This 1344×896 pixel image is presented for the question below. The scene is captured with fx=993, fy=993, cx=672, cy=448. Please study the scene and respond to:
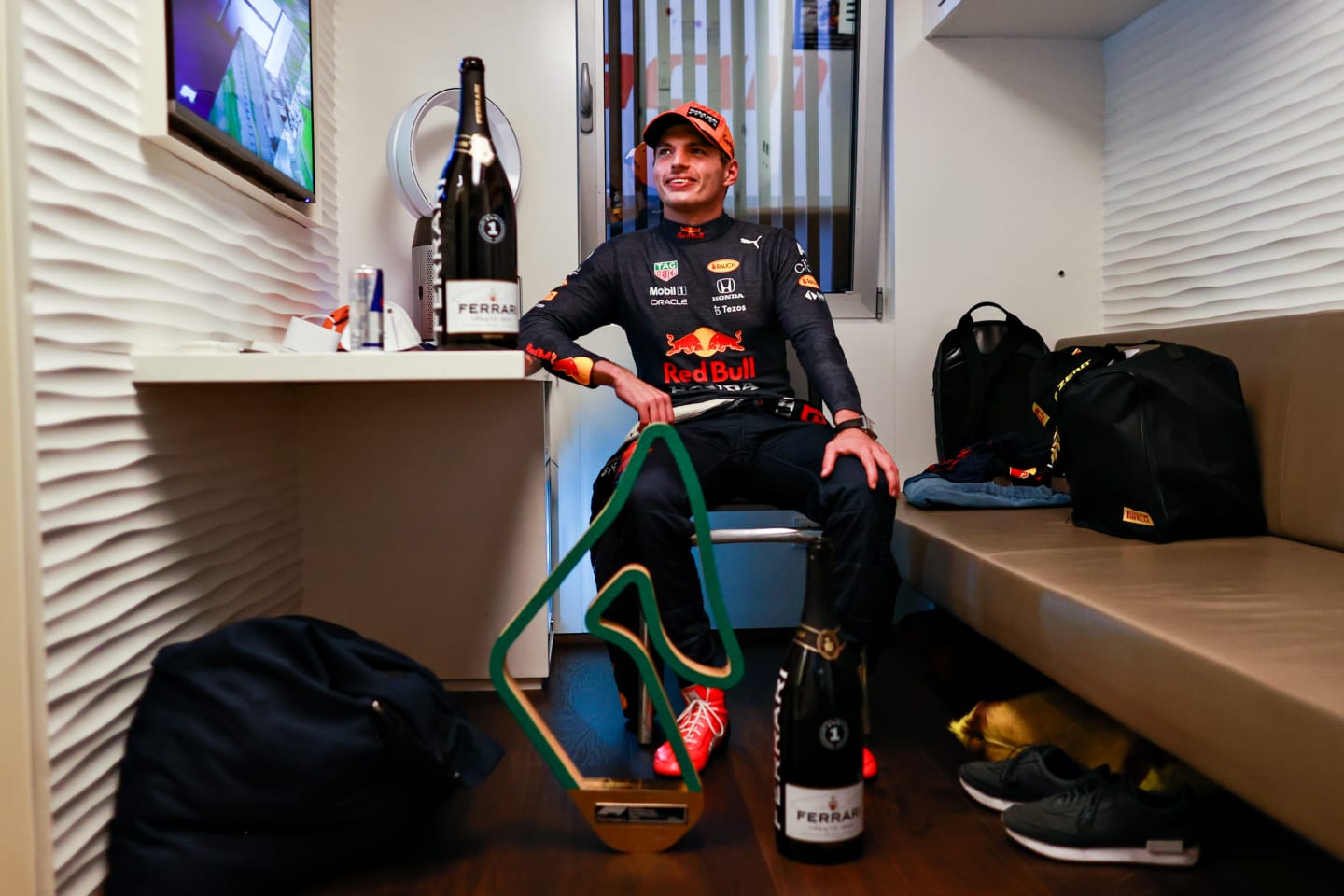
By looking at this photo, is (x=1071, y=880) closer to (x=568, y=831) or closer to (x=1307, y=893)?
(x=1307, y=893)

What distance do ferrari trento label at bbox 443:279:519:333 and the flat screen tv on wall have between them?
1.74 ft

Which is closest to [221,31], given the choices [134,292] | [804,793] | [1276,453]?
[134,292]

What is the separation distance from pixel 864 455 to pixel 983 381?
890 mm

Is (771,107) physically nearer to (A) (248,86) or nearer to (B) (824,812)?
(A) (248,86)

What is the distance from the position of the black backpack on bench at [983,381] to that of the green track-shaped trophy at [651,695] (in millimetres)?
1392

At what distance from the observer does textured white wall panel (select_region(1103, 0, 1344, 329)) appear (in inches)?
78.6

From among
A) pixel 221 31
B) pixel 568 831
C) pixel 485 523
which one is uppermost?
pixel 221 31

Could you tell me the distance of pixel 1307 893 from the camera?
130 cm

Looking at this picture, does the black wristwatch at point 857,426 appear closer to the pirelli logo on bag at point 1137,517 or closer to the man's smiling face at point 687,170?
the pirelli logo on bag at point 1137,517

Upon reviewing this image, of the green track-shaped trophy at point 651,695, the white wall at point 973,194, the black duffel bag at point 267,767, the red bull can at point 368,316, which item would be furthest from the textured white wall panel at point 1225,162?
the black duffel bag at point 267,767

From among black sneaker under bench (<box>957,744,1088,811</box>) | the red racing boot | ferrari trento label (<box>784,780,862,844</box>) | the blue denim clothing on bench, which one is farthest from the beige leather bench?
the red racing boot

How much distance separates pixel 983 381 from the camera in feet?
8.51

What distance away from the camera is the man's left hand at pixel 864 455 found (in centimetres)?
183

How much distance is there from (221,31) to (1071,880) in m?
1.84
